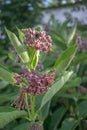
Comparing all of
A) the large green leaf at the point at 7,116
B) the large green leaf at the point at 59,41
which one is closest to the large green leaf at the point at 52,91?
the large green leaf at the point at 7,116

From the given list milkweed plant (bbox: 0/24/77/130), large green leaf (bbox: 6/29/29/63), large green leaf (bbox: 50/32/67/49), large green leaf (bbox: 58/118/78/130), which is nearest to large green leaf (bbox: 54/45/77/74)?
milkweed plant (bbox: 0/24/77/130)

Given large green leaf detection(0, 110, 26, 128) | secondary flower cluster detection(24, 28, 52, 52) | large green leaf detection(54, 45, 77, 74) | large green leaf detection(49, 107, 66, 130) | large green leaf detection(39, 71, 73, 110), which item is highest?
secondary flower cluster detection(24, 28, 52, 52)

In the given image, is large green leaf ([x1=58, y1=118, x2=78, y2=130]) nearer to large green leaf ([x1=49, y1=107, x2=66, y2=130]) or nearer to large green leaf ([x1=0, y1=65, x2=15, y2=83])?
large green leaf ([x1=49, y1=107, x2=66, y2=130])

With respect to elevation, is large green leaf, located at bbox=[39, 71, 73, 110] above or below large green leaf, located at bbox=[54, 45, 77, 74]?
below

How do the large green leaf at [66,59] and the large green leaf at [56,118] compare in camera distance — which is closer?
the large green leaf at [66,59]

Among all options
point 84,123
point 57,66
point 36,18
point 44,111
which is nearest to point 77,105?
point 84,123

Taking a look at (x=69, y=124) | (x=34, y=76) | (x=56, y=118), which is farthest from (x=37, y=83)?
(x=56, y=118)

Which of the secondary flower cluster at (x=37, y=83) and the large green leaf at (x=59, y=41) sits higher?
the secondary flower cluster at (x=37, y=83)

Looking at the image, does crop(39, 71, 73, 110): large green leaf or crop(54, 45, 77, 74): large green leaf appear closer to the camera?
crop(39, 71, 73, 110): large green leaf

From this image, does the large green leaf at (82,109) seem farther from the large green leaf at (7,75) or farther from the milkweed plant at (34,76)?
the large green leaf at (7,75)
